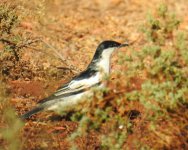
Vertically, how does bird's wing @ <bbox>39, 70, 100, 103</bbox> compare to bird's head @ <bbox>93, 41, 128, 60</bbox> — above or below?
below

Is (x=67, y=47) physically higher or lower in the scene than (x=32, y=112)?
higher

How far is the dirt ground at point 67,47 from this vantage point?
7.35 meters

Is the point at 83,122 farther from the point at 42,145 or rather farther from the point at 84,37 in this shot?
the point at 84,37

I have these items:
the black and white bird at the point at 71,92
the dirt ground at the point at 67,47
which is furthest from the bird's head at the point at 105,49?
the black and white bird at the point at 71,92

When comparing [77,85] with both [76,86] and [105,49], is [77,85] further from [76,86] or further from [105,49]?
[105,49]

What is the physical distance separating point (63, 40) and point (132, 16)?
2306mm

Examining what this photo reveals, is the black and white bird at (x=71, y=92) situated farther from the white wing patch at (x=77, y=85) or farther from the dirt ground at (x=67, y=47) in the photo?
the dirt ground at (x=67, y=47)

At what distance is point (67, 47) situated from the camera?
42.5 ft

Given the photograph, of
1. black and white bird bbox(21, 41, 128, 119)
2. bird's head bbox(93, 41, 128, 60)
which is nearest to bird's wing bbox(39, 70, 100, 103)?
black and white bird bbox(21, 41, 128, 119)

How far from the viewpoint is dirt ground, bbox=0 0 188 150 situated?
24.1 ft

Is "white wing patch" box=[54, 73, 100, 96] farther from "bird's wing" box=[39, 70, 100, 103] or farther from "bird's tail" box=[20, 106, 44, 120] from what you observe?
"bird's tail" box=[20, 106, 44, 120]

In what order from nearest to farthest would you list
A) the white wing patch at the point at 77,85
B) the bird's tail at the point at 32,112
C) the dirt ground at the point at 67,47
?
the dirt ground at the point at 67,47 → the bird's tail at the point at 32,112 → the white wing patch at the point at 77,85

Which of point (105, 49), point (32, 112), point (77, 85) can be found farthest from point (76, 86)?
point (105, 49)

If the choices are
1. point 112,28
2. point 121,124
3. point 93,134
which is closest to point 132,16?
point 112,28
